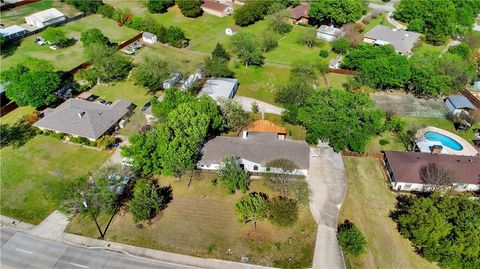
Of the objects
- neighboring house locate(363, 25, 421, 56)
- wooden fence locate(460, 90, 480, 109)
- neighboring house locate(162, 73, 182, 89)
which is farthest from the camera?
neighboring house locate(363, 25, 421, 56)

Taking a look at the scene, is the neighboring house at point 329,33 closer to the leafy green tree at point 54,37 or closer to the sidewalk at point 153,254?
the leafy green tree at point 54,37

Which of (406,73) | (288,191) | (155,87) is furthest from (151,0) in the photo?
(288,191)

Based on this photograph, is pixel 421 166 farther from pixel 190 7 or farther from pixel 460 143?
pixel 190 7

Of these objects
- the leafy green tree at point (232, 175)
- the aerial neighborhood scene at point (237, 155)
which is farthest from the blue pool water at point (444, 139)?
the leafy green tree at point (232, 175)

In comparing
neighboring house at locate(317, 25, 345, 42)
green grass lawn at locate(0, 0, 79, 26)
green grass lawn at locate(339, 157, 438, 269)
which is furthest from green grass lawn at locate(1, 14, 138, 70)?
green grass lawn at locate(339, 157, 438, 269)

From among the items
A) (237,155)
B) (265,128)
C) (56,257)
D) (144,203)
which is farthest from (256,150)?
(56,257)

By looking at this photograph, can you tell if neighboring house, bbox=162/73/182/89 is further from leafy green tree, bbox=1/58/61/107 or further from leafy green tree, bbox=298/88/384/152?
leafy green tree, bbox=298/88/384/152
